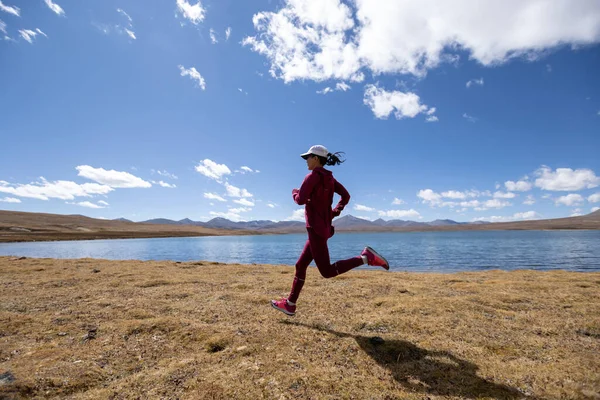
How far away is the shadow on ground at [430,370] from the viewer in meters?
3.72

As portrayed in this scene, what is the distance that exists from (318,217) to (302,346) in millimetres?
2393

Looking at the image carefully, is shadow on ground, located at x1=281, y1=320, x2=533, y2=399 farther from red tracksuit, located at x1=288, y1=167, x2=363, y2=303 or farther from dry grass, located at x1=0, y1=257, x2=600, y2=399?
red tracksuit, located at x1=288, y1=167, x2=363, y2=303

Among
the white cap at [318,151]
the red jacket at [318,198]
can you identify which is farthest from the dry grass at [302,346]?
the white cap at [318,151]

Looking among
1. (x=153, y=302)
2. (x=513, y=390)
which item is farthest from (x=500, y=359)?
(x=153, y=302)

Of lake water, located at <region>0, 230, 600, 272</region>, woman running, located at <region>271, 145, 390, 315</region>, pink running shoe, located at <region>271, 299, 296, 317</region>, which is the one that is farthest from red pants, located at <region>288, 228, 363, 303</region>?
lake water, located at <region>0, 230, 600, 272</region>

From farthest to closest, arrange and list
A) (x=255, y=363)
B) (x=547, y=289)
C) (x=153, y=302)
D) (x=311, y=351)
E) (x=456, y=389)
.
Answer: (x=547, y=289) < (x=153, y=302) < (x=311, y=351) < (x=255, y=363) < (x=456, y=389)

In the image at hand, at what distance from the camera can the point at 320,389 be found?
370cm

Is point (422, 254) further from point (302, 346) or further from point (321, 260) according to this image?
point (302, 346)

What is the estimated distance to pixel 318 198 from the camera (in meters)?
6.12

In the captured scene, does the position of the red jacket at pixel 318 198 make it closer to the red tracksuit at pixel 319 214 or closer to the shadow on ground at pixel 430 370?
the red tracksuit at pixel 319 214

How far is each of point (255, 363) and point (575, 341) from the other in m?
5.58

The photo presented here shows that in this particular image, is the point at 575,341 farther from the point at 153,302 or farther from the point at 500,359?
the point at 153,302

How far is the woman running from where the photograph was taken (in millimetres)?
6070

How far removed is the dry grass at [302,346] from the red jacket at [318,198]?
204cm
